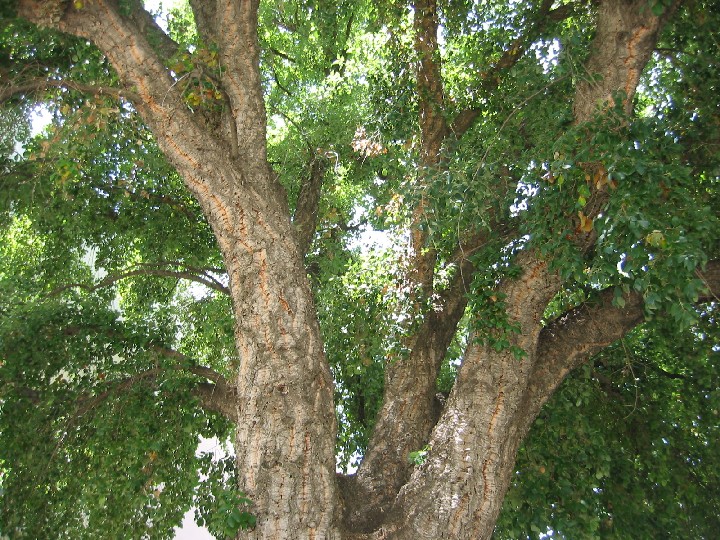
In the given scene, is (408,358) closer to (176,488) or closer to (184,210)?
(176,488)

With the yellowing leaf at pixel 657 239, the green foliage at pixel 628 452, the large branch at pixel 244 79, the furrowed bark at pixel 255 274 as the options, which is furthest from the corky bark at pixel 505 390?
the large branch at pixel 244 79

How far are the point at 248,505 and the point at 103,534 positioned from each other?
7.87ft

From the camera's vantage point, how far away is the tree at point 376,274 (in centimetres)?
376

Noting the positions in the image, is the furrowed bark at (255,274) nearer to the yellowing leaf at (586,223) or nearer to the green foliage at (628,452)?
the yellowing leaf at (586,223)

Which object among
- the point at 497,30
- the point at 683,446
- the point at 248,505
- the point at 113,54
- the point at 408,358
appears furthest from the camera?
the point at 497,30

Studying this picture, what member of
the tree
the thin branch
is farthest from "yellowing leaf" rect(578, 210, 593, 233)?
the thin branch

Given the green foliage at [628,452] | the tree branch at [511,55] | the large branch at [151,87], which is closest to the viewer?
the large branch at [151,87]

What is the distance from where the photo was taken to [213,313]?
6961 millimetres

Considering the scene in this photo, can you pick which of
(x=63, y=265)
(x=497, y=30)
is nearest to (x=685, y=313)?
(x=497, y=30)

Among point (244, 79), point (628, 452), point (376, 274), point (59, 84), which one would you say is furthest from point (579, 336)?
point (59, 84)

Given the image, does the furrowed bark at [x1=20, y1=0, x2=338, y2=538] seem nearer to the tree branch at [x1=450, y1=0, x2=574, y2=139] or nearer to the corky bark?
the corky bark

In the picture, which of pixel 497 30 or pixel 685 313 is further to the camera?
pixel 497 30

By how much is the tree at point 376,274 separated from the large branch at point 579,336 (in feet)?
0.06

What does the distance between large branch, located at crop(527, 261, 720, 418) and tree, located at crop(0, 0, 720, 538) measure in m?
0.02
